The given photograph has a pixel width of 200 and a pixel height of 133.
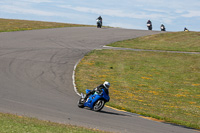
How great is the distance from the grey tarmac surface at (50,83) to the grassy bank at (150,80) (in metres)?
1.46

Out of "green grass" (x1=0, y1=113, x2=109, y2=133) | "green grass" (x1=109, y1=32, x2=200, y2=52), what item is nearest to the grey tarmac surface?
"green grass" (x1=0, y1=113, x2=109, y2=133)

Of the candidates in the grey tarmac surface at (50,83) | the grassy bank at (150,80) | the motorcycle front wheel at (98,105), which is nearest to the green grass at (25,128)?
the grey tarmac surface at (50,83)

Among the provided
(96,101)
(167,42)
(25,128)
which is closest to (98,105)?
(96,101)

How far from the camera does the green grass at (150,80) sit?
17469 millimetres

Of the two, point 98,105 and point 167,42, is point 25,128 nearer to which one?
point 98,105

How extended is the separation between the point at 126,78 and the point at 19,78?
8205mm

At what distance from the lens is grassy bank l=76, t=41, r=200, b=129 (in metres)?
17.5

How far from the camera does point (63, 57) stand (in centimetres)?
3020

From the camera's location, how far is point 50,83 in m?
20.8

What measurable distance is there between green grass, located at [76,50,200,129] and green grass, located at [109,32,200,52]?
4.63m

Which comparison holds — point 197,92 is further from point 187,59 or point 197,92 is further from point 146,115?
point 187,59

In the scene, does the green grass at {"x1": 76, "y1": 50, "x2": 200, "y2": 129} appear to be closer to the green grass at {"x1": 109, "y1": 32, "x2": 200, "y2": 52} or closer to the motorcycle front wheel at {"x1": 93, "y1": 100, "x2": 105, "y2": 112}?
the motorcycle front wheel at {"x1": 93, "y1": 100, "x2": 105, "y2": 112}

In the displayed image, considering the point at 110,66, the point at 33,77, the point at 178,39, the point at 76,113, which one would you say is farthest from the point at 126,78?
the point at 178,39

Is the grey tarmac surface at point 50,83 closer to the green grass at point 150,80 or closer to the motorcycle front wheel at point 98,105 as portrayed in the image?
the motorcycle front wheel at point 98,105
